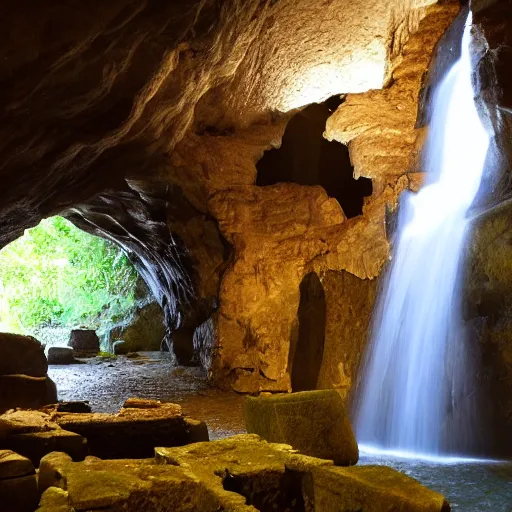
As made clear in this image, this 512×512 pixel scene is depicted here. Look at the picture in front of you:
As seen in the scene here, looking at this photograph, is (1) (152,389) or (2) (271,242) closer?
(1) (152,389)

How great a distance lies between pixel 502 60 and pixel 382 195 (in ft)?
10.1

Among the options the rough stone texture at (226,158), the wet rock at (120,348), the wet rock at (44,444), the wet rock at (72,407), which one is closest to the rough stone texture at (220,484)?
the wet rock at (44,444)

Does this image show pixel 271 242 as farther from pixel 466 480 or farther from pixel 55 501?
pixel 55 501

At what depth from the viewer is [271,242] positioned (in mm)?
9633

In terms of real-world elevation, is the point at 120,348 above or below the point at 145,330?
below

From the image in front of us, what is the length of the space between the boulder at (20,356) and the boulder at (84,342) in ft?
31.1

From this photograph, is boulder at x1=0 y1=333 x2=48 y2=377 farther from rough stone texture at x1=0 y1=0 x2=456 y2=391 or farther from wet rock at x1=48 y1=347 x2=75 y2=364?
wet rock at x1=48 y1=347 x2=75 y2=364

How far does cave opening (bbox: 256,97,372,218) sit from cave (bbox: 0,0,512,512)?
0.08m

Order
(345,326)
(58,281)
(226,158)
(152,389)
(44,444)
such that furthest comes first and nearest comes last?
(58,281)
(226,158)
(152,389)
(345,326)
(44,444)

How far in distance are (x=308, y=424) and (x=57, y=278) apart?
1871 cm

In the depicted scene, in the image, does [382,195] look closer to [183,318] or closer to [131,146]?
[131,146]

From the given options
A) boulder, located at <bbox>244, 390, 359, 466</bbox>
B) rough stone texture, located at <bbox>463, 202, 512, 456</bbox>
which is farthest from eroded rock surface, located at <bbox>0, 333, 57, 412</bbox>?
rough stone texture, located at <bbox>463, 202, 512, 456</bbox>

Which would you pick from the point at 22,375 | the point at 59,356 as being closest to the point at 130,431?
the point at 22,375

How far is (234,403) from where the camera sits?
27.5 feet
